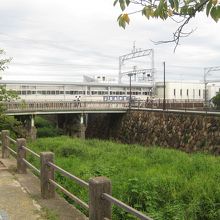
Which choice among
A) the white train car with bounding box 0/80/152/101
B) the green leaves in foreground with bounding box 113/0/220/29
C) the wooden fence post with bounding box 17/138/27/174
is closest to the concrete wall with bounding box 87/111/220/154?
the white train car with bounding box 0/80/152/101

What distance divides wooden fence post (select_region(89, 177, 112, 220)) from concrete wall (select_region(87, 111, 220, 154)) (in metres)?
23.7

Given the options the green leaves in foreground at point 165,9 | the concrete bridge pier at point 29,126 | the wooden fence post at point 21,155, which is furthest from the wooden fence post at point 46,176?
the concrete bridge pier at point 29,126

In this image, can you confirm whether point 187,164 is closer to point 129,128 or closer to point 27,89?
point 129,128

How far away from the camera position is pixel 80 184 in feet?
18.4

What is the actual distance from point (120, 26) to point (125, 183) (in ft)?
22.0

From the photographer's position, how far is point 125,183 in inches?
359

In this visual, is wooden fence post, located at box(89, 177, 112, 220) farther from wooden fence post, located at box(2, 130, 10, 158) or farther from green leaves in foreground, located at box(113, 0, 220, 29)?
wooden fence post, located at box(2, 130, 10, 158)

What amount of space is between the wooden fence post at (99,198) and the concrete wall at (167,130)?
77.8ft

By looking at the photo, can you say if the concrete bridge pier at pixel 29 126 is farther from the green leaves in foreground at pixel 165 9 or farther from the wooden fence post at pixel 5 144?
the green leaves in foreground at pixel 165 9

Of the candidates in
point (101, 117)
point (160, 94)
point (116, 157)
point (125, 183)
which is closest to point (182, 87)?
point (160, 94)

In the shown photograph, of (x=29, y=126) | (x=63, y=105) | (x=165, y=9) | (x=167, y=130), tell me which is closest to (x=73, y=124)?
(x=63, y=105)

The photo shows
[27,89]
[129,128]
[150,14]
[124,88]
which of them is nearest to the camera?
[150,14]

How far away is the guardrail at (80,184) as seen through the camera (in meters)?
4.90

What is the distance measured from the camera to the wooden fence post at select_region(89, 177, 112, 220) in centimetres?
492
